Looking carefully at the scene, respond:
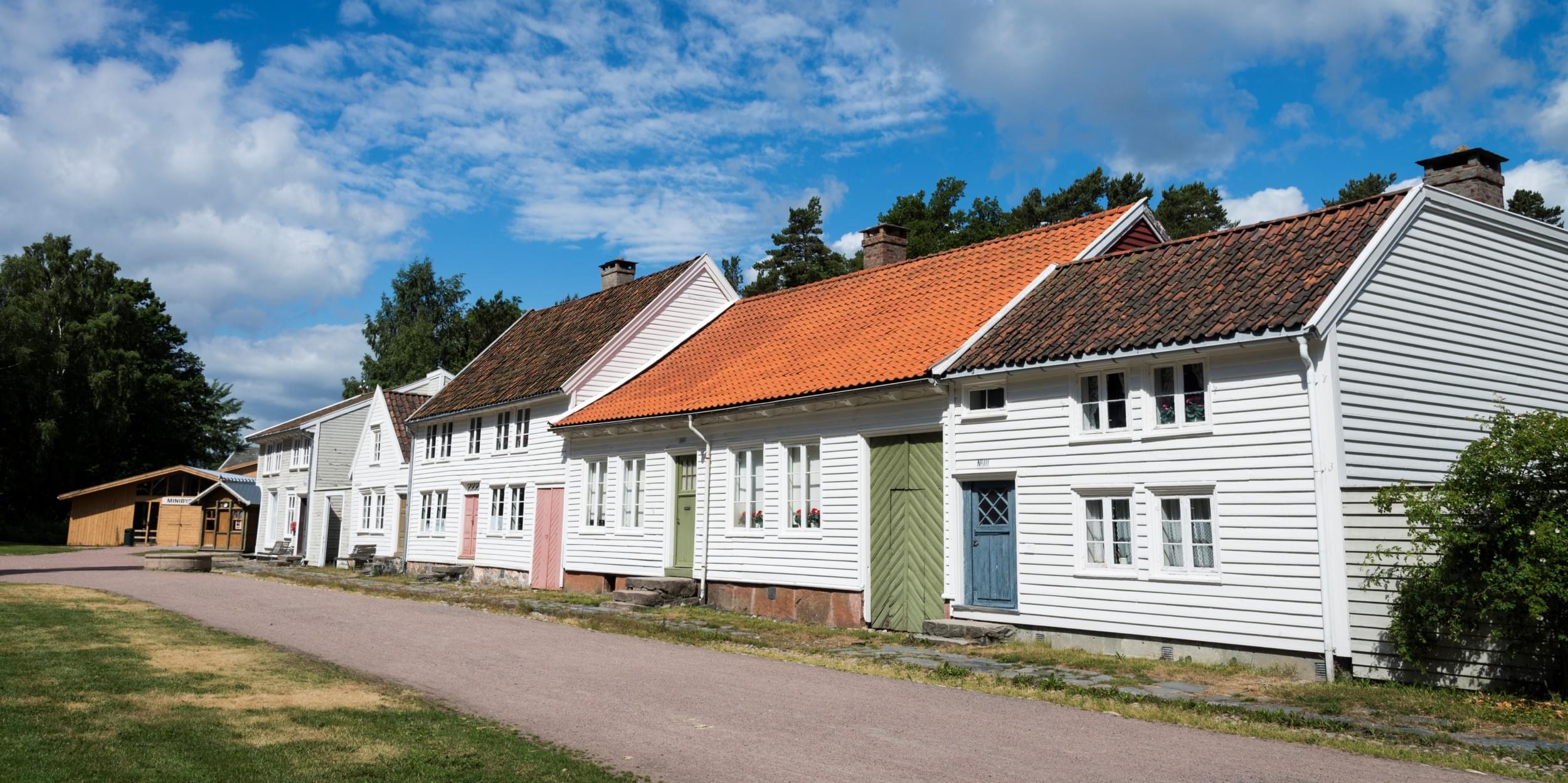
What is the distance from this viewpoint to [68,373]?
55312 millimetres

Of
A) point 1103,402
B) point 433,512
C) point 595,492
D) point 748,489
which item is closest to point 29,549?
point 433,512

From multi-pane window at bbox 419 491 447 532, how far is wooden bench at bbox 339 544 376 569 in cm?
349

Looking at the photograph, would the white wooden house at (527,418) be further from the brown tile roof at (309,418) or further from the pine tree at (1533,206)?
the pine tree at (1533,206)

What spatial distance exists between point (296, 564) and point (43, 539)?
89.3 feet

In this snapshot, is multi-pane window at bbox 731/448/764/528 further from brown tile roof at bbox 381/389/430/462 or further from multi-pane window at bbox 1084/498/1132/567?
brown tile roof at bbox 381/389/430/462

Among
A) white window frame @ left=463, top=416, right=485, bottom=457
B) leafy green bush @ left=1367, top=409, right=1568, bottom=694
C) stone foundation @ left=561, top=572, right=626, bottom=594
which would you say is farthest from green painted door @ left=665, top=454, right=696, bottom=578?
leafy green bush @ left=1367, top=409, right=1568, bottom=694

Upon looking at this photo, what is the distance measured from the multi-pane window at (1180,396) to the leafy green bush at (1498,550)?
2.57 meters

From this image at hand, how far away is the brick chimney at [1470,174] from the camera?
1469 cm

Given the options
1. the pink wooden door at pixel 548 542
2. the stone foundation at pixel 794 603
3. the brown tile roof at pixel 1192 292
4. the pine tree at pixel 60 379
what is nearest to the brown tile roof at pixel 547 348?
the pink wooden door at pixel 548 542

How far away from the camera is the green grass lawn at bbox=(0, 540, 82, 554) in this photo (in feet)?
141

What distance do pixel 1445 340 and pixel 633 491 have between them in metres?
15.0

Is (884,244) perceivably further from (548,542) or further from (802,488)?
(548,542)

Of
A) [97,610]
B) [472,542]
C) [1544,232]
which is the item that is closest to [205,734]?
[97,610]

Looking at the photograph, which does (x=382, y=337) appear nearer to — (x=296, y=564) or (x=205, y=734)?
(x=296, y=564)
